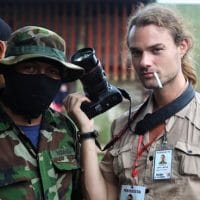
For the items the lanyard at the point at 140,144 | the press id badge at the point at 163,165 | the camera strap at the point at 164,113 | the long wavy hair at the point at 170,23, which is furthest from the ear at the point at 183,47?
the press id badge at the point at 163,165

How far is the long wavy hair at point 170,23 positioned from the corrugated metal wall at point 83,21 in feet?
13.8

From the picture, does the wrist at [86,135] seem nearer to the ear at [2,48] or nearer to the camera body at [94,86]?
the camera body at [94,86]

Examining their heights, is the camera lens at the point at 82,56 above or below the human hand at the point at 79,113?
above

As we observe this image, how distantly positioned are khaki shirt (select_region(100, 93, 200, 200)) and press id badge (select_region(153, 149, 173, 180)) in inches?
0.6

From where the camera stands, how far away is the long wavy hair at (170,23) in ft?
7.73

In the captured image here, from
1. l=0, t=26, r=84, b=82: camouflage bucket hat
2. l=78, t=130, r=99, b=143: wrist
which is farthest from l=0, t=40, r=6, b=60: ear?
l=78, t=130, r=99, b=143: wrist

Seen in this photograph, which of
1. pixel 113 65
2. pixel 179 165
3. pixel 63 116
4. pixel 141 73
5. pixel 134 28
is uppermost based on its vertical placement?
pixel 134 28

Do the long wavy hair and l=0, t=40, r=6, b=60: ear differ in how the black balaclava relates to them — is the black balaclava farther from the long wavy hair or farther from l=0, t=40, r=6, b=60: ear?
the long wavy hair

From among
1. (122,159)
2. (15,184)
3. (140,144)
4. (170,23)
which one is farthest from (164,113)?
(15,184)

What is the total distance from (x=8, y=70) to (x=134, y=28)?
580 millimetres

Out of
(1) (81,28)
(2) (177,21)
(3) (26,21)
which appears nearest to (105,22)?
(1) (81,28)

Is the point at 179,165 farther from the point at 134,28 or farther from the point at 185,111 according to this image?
the point at 134,28

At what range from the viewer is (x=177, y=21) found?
2.41 metres

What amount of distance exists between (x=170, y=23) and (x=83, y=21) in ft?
14.9
